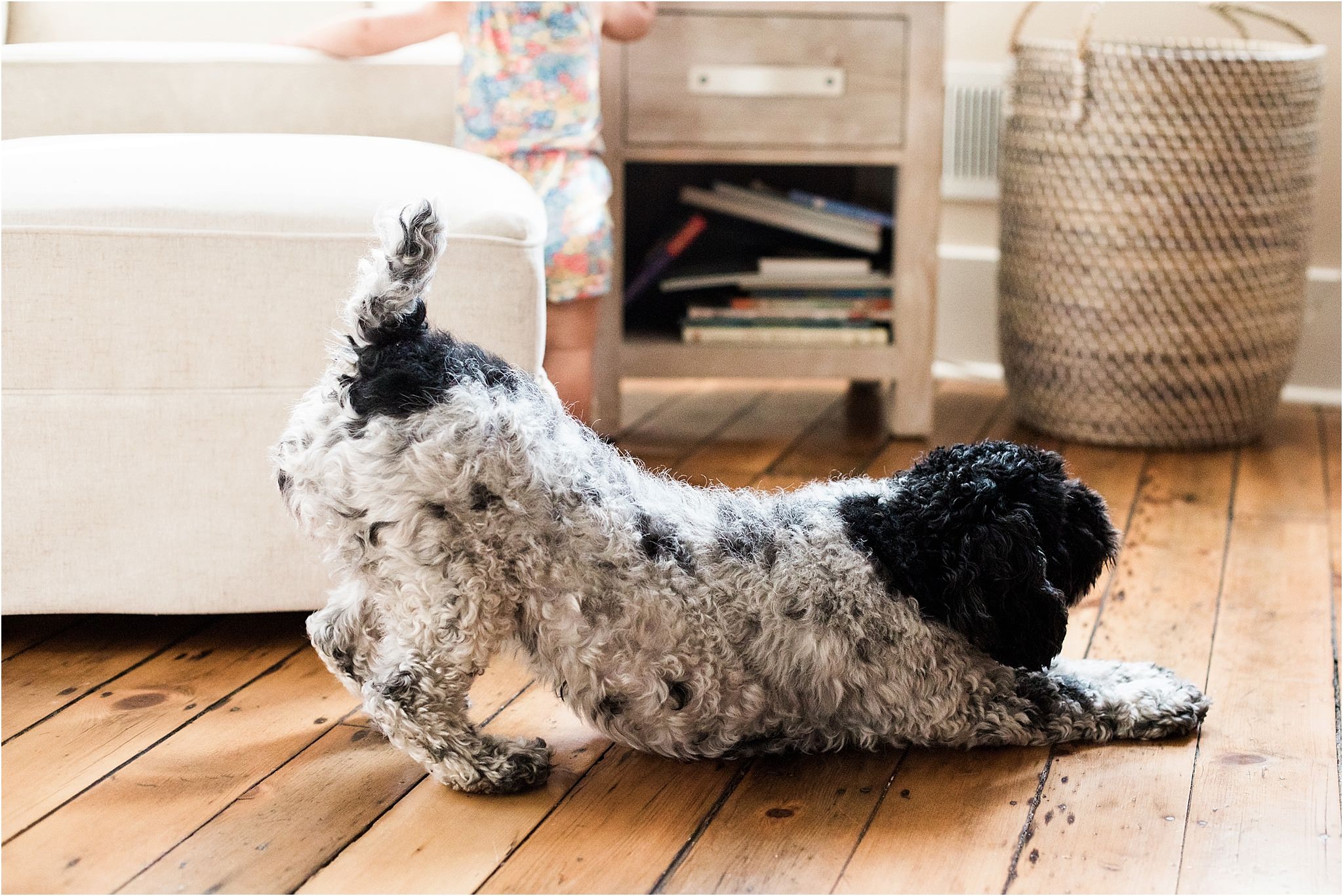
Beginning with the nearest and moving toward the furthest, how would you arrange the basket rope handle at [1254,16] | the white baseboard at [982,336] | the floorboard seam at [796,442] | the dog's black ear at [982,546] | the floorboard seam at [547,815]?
the floorboard seam at [547,815] → the dog's black ear at [982,546] → the floorboard seam at [796,442] → the basket rope handle at [1254,16] → the white baseboard at [982,336]

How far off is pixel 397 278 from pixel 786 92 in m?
1.36

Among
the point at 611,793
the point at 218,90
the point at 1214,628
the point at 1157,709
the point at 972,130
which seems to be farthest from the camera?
the point at 972,130

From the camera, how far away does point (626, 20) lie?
215cm

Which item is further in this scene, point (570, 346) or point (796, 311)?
point (796, 311)

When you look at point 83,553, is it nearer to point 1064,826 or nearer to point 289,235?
point 289,235

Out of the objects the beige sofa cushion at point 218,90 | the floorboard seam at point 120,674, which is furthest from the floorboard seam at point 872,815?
the beige sofa cushion at point 218,90

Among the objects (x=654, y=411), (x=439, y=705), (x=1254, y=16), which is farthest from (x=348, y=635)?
(x=1254, y=16)

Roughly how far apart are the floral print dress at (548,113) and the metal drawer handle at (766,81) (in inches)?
11.1

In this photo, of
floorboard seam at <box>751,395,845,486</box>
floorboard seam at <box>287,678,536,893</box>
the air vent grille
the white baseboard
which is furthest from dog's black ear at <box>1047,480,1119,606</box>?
the air vent grille

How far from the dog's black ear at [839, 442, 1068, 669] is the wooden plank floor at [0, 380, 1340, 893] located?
16 centimetres

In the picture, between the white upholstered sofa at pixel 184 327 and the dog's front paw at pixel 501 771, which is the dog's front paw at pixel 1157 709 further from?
the white upholstered sofa at pixel 184 327

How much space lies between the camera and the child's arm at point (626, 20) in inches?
84.2

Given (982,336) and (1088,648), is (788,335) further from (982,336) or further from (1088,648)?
(1088,648)

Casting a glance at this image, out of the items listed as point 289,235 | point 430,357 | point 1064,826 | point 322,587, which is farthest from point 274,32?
point 1064,826
